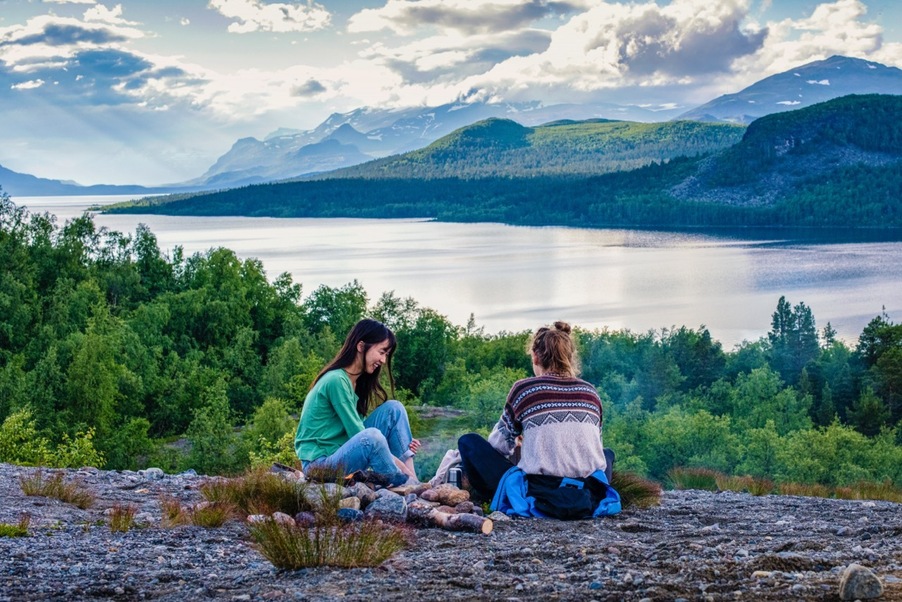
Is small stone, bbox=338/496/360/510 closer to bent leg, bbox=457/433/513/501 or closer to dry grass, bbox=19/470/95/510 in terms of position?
bent leg, bbox=457/433/513/501

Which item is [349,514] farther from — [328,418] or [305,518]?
[328,418]

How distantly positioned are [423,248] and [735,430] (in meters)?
95.5

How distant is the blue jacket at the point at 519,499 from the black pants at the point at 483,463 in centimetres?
19

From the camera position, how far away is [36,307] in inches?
2115

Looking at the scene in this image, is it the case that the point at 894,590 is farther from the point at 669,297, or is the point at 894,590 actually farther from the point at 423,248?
the point at 423,248

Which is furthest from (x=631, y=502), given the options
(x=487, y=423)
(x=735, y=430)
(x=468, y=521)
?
(x=735, y=430)

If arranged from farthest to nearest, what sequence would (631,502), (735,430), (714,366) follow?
(714,366)
(735,430)
(631,502)

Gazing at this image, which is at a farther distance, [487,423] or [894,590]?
[487,423]

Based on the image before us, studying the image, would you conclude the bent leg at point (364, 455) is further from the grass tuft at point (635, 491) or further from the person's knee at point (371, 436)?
the grass tuft at point (635, 491)

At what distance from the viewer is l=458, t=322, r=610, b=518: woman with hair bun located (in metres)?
8.05

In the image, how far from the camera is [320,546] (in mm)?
6133

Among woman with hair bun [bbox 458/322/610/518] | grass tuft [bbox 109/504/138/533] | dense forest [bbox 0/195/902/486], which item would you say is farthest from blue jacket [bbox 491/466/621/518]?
dense forest [bbox 0/195/902/486]

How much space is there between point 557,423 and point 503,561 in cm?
189

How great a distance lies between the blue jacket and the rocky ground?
0.18 meters
